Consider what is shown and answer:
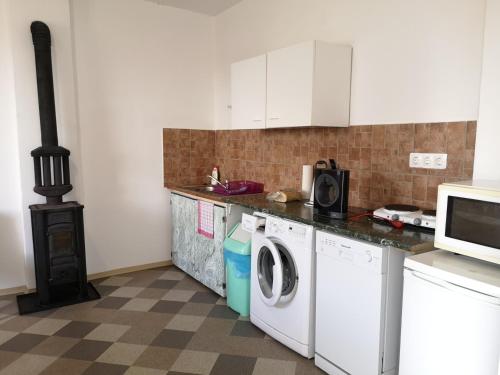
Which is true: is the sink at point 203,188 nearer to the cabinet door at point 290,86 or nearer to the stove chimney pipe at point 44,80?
the cabinet door at point 290,86

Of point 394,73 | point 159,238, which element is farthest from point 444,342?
point 159,238

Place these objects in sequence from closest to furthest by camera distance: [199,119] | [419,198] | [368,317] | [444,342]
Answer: [444,342], [368,317], [419,198], [199,119]

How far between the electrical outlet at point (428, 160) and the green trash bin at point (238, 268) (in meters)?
1.19

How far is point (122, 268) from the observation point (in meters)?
3.64

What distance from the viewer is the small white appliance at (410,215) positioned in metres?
1.87

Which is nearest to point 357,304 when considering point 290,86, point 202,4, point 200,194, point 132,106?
point 290,86

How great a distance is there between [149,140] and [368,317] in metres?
2.65

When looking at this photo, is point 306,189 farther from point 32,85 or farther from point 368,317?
point 32,85

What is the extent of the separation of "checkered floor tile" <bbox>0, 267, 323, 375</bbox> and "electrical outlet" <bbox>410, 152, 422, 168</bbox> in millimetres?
1307

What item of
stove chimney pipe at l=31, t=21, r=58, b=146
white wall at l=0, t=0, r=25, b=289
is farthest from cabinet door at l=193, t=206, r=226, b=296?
white wall at l=0, t=0, r=25, b=289

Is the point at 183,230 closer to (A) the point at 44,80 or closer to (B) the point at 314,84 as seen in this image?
(A) the point at 44,80

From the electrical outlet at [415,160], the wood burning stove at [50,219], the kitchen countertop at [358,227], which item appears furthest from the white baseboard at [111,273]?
the electrical outlet at [415,160]

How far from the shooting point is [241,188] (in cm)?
339

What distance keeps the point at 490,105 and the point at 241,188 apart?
2.04 meters
